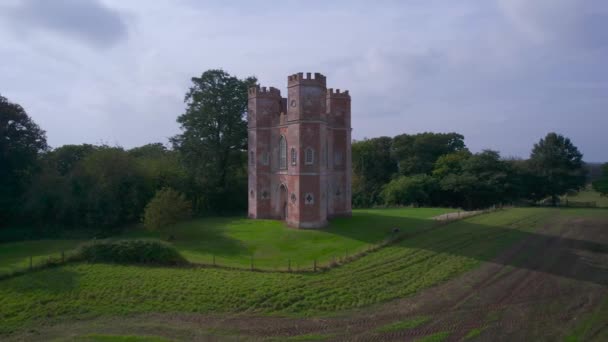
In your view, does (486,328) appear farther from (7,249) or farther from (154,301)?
(7,249)

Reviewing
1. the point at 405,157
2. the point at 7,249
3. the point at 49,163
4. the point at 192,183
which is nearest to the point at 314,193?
the point at 192,183

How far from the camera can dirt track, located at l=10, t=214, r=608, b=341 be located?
1405 cm

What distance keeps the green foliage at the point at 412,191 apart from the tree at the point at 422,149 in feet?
28.4

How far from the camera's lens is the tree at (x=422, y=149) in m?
64.8

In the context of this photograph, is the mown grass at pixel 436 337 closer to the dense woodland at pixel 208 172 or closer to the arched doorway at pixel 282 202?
the arched doorway at pixel 282 202

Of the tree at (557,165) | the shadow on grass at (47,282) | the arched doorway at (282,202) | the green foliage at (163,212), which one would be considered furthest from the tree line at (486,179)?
the shadow on grass at (47,282)

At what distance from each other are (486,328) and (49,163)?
40.1 meters

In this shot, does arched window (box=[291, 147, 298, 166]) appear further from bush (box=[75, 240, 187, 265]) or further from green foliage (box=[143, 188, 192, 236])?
bush (box=[75, 240, 187, 265])

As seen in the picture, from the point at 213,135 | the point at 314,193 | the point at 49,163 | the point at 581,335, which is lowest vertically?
the point at 581,335

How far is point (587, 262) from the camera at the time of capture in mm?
22641

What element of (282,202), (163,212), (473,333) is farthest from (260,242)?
(473,333)

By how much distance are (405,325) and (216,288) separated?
8440mm

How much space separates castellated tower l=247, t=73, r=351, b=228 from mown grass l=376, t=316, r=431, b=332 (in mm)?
17396

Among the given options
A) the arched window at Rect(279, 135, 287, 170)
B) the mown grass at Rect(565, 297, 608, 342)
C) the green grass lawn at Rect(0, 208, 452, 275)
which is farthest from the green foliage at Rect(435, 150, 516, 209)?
the mown grass at Rect(565, 297, 608, 342)
